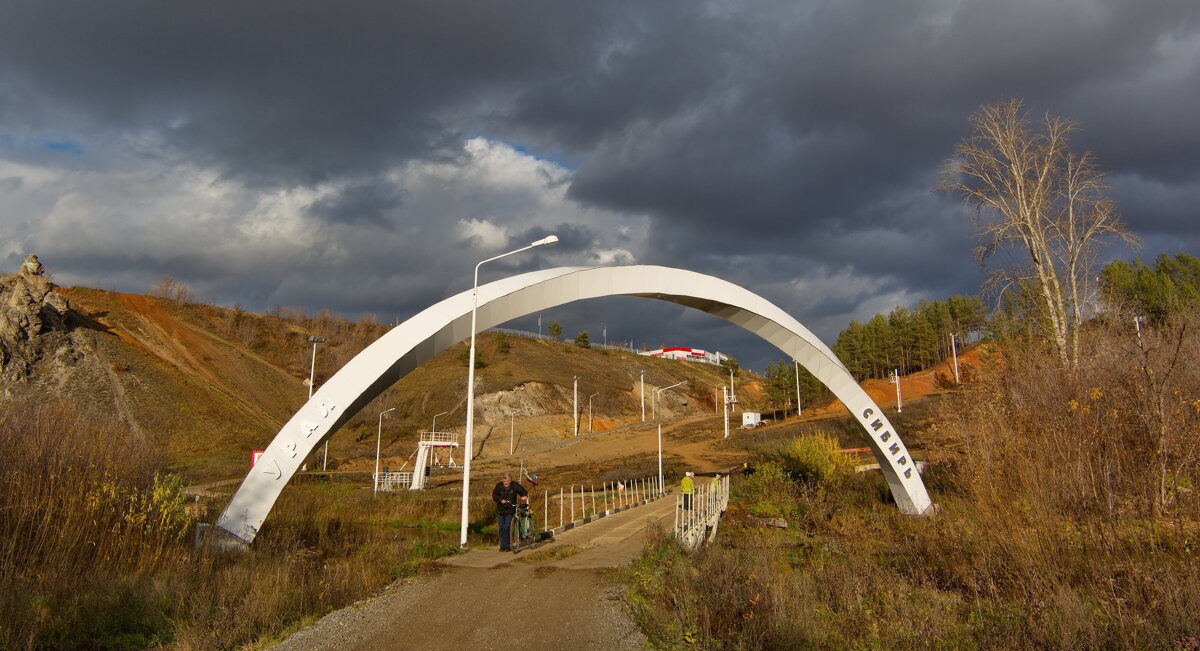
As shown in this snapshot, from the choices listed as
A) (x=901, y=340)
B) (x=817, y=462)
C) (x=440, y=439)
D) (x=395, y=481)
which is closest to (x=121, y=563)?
(x=817, y=462)

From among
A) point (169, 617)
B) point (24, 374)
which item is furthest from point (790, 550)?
point (24, 374)

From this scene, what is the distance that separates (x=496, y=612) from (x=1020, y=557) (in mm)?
6403

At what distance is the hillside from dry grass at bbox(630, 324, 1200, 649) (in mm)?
26931

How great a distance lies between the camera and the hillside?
54.4 metres

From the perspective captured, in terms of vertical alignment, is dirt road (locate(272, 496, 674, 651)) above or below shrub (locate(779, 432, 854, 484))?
below

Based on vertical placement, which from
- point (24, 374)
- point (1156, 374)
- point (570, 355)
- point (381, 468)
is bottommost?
point (381, 468)

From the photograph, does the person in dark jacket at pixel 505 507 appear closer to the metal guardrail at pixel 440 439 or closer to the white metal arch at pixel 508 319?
the white metal arch at pixel 508 319

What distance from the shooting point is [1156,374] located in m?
12.1

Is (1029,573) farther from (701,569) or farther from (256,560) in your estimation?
(256,560)

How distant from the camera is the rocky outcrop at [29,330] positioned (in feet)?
174

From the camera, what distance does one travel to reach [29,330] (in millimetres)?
55656

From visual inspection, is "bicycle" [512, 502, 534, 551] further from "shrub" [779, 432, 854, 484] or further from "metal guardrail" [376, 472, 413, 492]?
"metal guardrail" [376, 472, 413, 492]

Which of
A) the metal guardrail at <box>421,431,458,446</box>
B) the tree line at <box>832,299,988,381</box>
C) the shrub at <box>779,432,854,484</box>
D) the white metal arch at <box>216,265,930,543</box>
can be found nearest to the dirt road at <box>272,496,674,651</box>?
the white metal arch at <box>216,265,930,543</box>

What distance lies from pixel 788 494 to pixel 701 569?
13.9 metres
